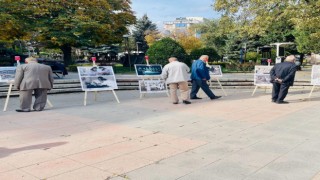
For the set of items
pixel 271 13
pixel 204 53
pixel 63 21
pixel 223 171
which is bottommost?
pixel 223 171

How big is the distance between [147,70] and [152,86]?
A: 1.95 ft

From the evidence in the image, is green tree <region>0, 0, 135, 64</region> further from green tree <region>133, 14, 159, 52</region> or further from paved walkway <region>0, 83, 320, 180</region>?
green tree <region>133, 14, 159, 52</region>

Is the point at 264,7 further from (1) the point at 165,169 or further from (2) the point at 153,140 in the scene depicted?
(1) the point at 165,169

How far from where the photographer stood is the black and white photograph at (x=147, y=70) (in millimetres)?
11062

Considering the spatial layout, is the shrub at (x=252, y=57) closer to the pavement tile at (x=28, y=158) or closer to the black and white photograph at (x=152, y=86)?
the black and white photograph at (x=152, y=86)

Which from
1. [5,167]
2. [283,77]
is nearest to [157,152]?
[5,167]

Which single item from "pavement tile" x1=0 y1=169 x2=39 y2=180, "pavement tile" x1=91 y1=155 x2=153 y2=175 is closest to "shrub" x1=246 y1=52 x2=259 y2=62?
"pavement tile" x1=91 y1=155 x2=153 y2=175

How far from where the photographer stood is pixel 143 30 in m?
46.2

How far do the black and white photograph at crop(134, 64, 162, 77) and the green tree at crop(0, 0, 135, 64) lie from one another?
506 inches

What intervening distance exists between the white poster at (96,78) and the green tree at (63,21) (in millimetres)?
13236

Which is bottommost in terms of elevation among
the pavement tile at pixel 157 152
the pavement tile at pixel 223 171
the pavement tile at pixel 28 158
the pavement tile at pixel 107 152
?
the pavement tile at pixel 223 171

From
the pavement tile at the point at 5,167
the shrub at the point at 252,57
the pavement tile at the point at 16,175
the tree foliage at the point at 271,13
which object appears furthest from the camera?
the shrub at the point at 252,57

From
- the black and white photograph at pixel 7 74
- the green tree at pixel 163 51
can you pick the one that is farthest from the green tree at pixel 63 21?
the black and white photograph at pixel 7 74

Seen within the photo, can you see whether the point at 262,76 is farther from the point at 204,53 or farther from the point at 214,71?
the point at 204,53
